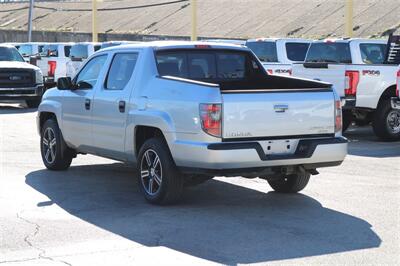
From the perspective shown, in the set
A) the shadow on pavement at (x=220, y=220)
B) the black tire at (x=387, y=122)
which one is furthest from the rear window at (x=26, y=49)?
the shadow on pavement at (x=220, y=220)

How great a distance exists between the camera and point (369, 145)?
46.9ft

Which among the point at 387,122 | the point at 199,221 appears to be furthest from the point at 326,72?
the point at 199,221

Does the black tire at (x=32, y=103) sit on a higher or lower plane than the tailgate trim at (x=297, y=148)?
lower

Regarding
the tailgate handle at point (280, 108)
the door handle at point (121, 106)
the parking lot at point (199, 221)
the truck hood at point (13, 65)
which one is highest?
the tailgate handle at point (280, 108)

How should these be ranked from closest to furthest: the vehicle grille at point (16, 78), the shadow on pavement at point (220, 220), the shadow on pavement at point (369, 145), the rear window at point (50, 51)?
the shadow on pavement at point (220, 220) < the shadow on pavement at point (369, 145) < the vehicle grille at point (16, 78) < the rear window at point (50, 51)

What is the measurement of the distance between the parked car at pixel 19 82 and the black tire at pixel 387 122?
1129 centimetres

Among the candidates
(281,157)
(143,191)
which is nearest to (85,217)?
(143,191)

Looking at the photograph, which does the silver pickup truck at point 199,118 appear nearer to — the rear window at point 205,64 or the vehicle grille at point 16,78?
the rear window at point 205,64

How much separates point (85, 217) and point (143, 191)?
0.93m

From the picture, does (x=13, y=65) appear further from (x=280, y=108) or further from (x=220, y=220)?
(x=220, y=220)

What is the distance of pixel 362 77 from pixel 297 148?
6.96 metres

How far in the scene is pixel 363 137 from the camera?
1580 cm

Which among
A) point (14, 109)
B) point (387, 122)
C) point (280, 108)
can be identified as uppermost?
point (280, 108)

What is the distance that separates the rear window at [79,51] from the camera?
89.4ft
